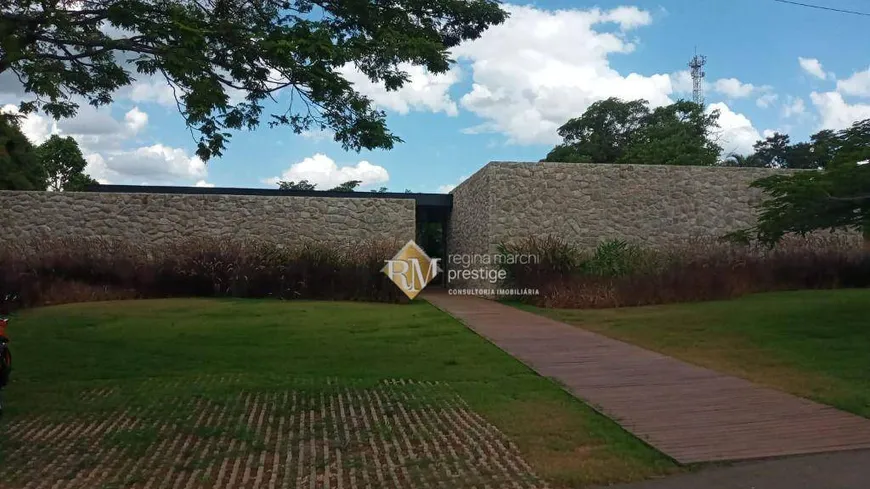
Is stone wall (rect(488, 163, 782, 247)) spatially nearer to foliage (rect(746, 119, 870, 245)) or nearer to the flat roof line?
the flat roof line

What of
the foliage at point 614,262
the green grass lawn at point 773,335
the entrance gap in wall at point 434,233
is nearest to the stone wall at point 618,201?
the foliage at point 614,262

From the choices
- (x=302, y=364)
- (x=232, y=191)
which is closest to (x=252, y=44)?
(x=302, y=364)

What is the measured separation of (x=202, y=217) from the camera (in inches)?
734

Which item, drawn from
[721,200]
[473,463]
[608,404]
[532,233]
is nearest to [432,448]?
[473,463]

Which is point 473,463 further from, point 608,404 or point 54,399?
point 54,399

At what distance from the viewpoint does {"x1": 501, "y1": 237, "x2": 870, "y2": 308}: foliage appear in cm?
1461

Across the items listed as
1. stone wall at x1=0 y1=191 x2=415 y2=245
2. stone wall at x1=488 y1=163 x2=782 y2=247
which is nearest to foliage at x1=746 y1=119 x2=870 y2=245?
stone wall at x1=488 y1=163 x2=782 y2=247

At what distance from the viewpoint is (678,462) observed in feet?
13.5

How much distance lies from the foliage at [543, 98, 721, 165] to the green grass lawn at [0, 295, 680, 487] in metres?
21.4

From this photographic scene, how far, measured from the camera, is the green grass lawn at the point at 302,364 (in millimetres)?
4539

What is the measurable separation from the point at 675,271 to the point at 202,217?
12.8 metres

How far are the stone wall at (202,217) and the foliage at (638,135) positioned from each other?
18629 mm

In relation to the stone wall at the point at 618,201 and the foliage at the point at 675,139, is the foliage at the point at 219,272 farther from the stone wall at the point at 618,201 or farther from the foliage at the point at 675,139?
the foliage at the point at 675,139

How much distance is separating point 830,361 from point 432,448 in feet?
18.2
